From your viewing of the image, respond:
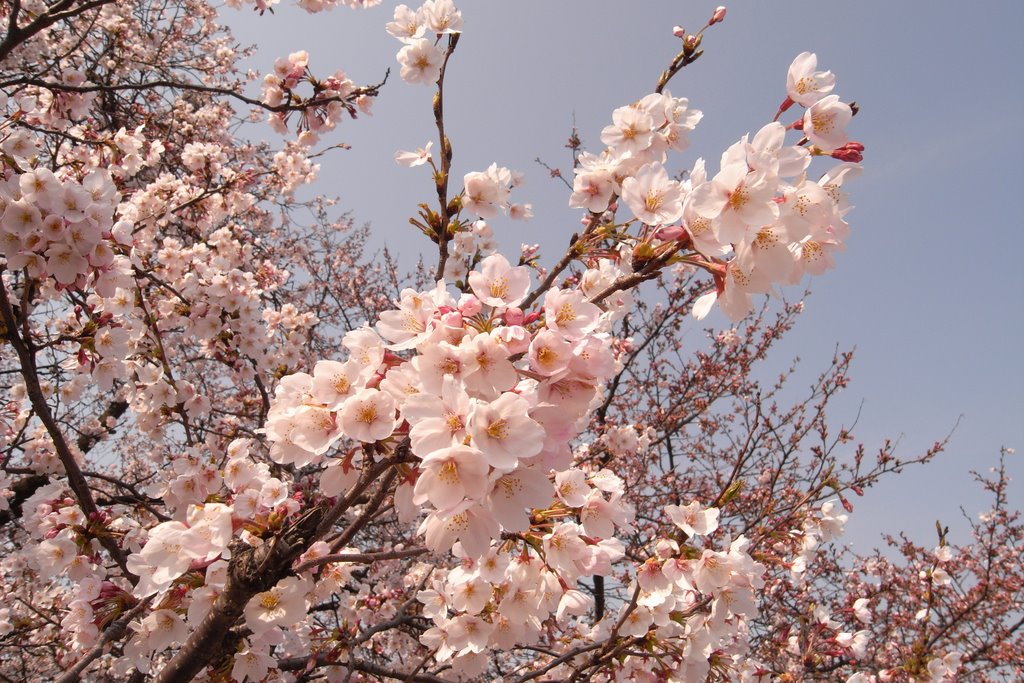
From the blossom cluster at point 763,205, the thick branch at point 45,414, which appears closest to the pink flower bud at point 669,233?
the blossom cluster at point 763,205

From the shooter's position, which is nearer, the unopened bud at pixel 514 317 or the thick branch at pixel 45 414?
the unopened bud at pixel 514 317

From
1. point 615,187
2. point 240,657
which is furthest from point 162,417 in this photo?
point 615,187

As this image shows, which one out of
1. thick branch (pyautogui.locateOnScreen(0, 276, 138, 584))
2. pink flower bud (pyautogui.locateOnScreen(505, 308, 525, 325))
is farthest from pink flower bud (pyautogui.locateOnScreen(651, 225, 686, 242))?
thick branch (pyautogui.locateOnScreen(0, 276, 138, 584))

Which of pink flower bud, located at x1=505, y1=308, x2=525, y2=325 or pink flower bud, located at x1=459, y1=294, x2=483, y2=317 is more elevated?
pink flower bud, located at x1=459, y1=294, x2=483, y2=317

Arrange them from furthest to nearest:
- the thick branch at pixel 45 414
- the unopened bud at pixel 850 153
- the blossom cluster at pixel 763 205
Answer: the thick branch at pixel 45 414, the unopened bud at pixel 850 153, the blossom cluster at pixel 763 205

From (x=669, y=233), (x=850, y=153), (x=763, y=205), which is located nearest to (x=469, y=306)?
(x=669, y=233)

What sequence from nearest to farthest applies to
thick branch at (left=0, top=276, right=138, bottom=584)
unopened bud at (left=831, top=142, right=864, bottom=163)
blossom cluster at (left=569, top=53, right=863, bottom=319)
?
blossom cluster at (left=569, top=53, right=863, bottom=319)
unopened bud at (left=831, top=142, right=864, bottom=163)
thick branch at (left=0, top=276, right=138, bottom=584)

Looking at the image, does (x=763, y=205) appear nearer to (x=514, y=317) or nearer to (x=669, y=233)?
(x=669, y=233)

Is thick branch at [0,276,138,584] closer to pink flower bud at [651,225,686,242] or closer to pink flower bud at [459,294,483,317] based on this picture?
pink flower bud at [459,294,483,317]

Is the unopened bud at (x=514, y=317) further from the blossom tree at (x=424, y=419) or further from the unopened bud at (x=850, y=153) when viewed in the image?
the unopened bud at (x=850, y=153)

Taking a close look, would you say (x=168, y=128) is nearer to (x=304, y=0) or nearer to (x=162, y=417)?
(x=304, y=0)

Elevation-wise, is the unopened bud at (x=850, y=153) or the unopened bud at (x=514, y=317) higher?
the unopened bud at (x=850, y=153)

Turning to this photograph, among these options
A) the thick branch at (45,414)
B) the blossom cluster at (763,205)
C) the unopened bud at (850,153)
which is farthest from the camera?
the thick branch at (45,414)

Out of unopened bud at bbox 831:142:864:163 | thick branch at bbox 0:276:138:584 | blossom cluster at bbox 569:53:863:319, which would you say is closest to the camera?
blossom cluster at bbox 569:53:863:319
